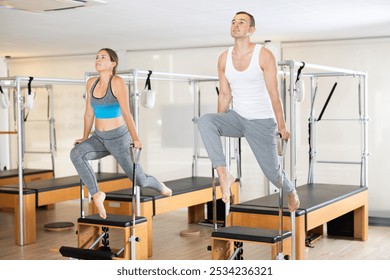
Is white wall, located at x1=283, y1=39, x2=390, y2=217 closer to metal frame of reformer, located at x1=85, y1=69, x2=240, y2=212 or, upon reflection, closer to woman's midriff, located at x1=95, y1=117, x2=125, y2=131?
metal frame of reformer, located at x1=85, y1=69, x2=240, y2=212

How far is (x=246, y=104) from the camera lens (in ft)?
11.7

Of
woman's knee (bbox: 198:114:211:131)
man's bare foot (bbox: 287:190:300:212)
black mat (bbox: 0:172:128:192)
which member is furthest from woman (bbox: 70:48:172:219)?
black mat (bbox: 0:172:128:192)

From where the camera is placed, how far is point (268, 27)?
737cm

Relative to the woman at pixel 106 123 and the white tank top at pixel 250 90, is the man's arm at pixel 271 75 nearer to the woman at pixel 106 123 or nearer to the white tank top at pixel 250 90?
the white tank top at pixel 250 90

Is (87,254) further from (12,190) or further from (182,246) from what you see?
(12,190)

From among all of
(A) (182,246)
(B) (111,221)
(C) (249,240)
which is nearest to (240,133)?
(C) (249,240)

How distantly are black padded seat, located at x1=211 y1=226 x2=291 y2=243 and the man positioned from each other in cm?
86

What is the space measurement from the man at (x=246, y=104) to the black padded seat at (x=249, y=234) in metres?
0.86

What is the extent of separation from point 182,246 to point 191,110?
294 cm

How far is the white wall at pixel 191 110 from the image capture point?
8.35 m

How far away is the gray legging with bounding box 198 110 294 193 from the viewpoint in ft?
11.6

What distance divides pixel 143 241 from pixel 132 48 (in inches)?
179

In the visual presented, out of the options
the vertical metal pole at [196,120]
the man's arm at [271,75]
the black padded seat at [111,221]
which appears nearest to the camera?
the man's arm at [271,75]

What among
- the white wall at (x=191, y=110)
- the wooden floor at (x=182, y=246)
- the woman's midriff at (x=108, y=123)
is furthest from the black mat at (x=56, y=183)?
the woman's midriff at (x=108, y=123)
